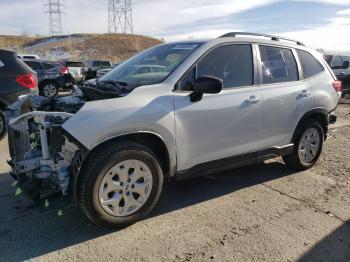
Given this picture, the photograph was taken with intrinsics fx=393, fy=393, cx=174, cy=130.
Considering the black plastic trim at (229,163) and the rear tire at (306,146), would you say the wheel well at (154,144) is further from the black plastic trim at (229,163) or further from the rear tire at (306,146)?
the rear tire at (306,146)

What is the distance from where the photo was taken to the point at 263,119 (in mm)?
4824

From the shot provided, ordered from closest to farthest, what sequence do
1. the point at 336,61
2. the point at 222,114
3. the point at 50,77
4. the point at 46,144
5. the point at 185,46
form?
the point at 46,144, the point at 222,114, the point at 185,46, the point at 50,77, the point at 336,61

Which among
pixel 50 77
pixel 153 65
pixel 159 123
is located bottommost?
pixel 159 123

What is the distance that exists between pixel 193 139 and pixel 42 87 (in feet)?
40.9

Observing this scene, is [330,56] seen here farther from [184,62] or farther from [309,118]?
[184,62]

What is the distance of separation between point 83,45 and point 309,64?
6308 centimetres

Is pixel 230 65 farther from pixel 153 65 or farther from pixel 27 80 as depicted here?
pixel 27 80

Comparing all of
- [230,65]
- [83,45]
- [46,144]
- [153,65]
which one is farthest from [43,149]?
[83,45]

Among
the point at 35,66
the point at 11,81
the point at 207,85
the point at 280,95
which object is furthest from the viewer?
the point at 35,66

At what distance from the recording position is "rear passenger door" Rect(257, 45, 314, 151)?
16.0ft

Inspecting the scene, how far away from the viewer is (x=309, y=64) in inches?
223

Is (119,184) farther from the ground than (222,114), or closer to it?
closer to it

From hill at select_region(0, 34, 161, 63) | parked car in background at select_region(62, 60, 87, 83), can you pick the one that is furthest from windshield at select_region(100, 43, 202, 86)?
hill at select_region(0, 34, 161, 63)

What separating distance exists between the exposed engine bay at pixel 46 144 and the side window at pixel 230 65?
102 centimetres
